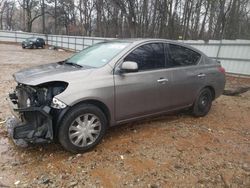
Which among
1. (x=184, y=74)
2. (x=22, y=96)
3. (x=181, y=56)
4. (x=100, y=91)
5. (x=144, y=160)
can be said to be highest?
(x=181, y=56)

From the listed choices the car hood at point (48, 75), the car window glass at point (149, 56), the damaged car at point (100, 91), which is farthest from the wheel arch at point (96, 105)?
the car window glass at point (149, 56)

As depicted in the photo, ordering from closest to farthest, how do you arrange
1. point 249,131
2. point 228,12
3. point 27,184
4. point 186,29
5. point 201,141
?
point 27,184
point 201,141
point 249,131
point 228,12
point 186,29

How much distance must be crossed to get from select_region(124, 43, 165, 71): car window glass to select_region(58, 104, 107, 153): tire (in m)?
1.05

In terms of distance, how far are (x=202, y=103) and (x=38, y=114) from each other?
3.48 metres

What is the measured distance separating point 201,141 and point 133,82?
154 centimetres

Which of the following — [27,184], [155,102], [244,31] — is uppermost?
[244,31]

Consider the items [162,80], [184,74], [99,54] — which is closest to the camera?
[99,54]

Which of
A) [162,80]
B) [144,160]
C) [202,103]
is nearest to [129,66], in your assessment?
[162,80]

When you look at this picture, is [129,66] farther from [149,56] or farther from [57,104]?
[57,104]

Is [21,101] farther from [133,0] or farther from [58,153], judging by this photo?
[133,0]

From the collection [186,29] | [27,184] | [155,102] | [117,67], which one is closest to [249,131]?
[155,102]

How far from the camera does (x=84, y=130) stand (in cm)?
362

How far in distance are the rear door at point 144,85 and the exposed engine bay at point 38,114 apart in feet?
3.06

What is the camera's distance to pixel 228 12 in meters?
22.1
